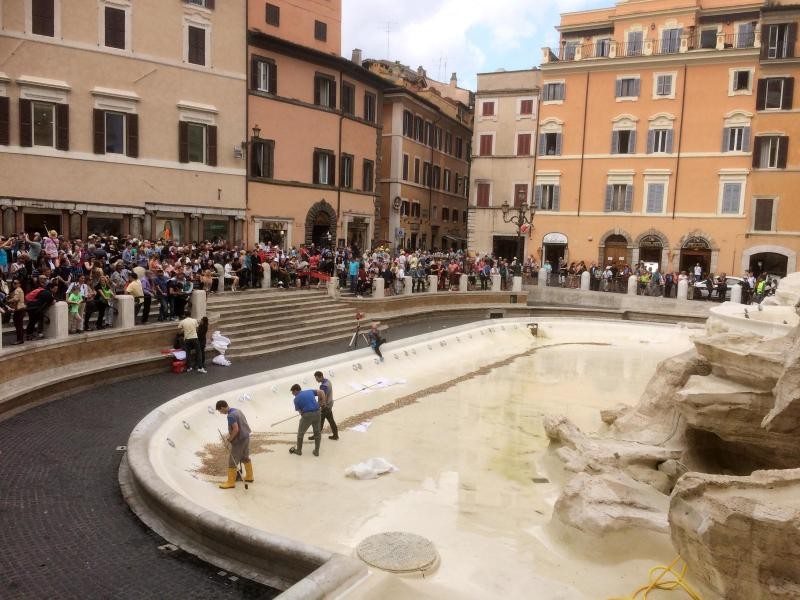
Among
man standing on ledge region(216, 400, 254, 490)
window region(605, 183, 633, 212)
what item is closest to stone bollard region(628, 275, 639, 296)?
window region(605, 183, 633, 212)

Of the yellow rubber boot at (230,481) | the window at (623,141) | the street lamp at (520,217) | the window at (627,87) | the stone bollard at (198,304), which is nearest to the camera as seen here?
the yellow rubber boot at (230,481)

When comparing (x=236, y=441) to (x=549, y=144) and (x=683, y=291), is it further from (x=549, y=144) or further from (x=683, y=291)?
(x=549, y=144)

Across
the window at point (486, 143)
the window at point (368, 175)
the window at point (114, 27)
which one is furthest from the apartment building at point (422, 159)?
the window at point (114, 27)

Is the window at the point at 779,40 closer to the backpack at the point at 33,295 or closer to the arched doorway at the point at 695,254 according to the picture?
the arched doorway at the point at 695,254

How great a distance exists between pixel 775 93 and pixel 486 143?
60.8ft

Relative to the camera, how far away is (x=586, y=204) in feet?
144

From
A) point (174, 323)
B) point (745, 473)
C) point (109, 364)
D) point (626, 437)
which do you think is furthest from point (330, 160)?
point (745, 473)

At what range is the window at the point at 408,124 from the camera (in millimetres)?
45312

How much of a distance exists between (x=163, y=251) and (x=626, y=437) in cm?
1656

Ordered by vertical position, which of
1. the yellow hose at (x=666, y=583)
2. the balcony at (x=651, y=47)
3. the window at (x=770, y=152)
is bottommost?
the yellow hose at (x=666, y=583)

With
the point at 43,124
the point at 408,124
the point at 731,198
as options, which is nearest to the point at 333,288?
the point at 43,124

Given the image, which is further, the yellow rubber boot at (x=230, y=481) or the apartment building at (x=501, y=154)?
the apartment building at (x=501, y=154)

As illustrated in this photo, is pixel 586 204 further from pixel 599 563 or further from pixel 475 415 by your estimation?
pixel 599 563

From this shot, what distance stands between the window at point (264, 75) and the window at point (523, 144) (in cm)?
2009
